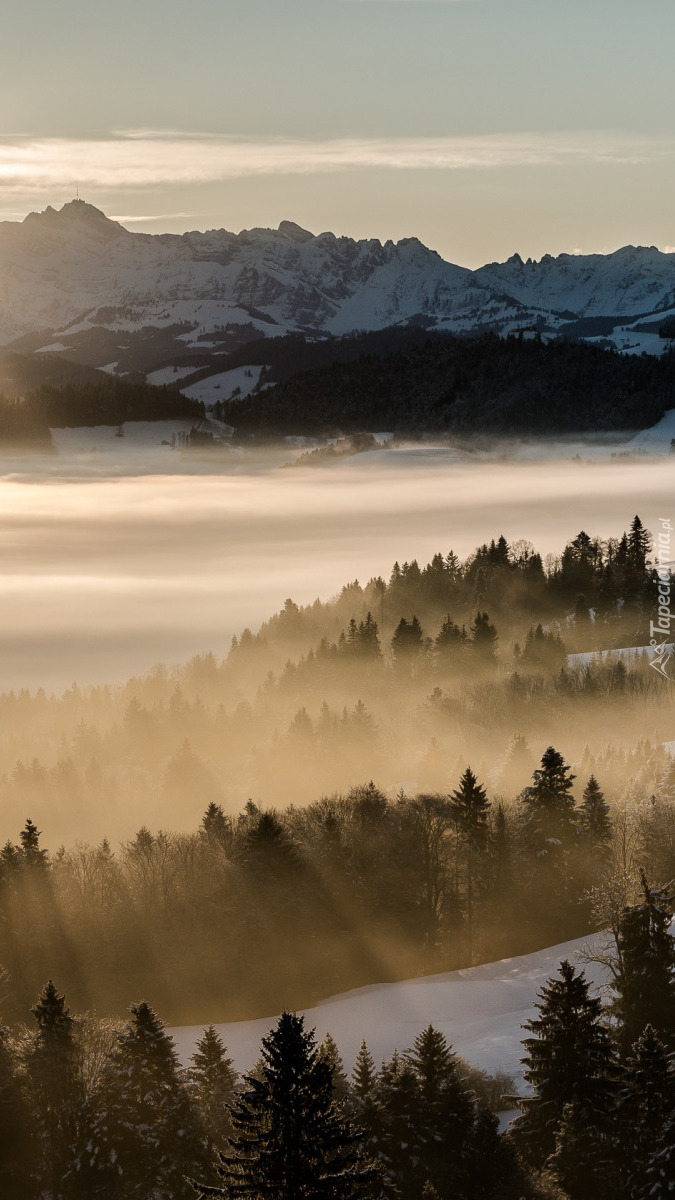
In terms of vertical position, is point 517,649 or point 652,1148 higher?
point 517,649

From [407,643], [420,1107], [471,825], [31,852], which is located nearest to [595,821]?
[471,825]

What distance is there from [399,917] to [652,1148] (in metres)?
59.2

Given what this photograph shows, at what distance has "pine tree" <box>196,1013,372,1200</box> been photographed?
32.4 meters

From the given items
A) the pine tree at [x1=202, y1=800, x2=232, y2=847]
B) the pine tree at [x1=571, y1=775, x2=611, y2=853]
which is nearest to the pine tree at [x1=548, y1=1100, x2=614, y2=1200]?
the pine tree at [x1=571, y1=775, x2=611, y2=853]

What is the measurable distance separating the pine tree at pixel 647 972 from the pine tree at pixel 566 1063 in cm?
563

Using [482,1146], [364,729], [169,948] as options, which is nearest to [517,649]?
[364,729]

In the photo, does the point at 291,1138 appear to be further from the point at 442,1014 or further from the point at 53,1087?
the point at 442,1014

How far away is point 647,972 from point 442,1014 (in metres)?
31.1

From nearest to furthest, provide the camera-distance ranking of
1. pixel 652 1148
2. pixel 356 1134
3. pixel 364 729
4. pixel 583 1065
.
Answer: pixel 356 1134, pixel 652 1148, pixel 583 1065, pixel 364 729

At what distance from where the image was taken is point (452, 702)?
170000mm

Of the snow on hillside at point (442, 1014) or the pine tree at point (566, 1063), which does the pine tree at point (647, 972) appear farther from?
the snow on hillside at point (442, 1014)

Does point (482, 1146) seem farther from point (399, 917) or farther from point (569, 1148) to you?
point (399, 917)

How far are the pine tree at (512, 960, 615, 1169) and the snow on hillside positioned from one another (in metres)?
17.6

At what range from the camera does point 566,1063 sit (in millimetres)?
51562
